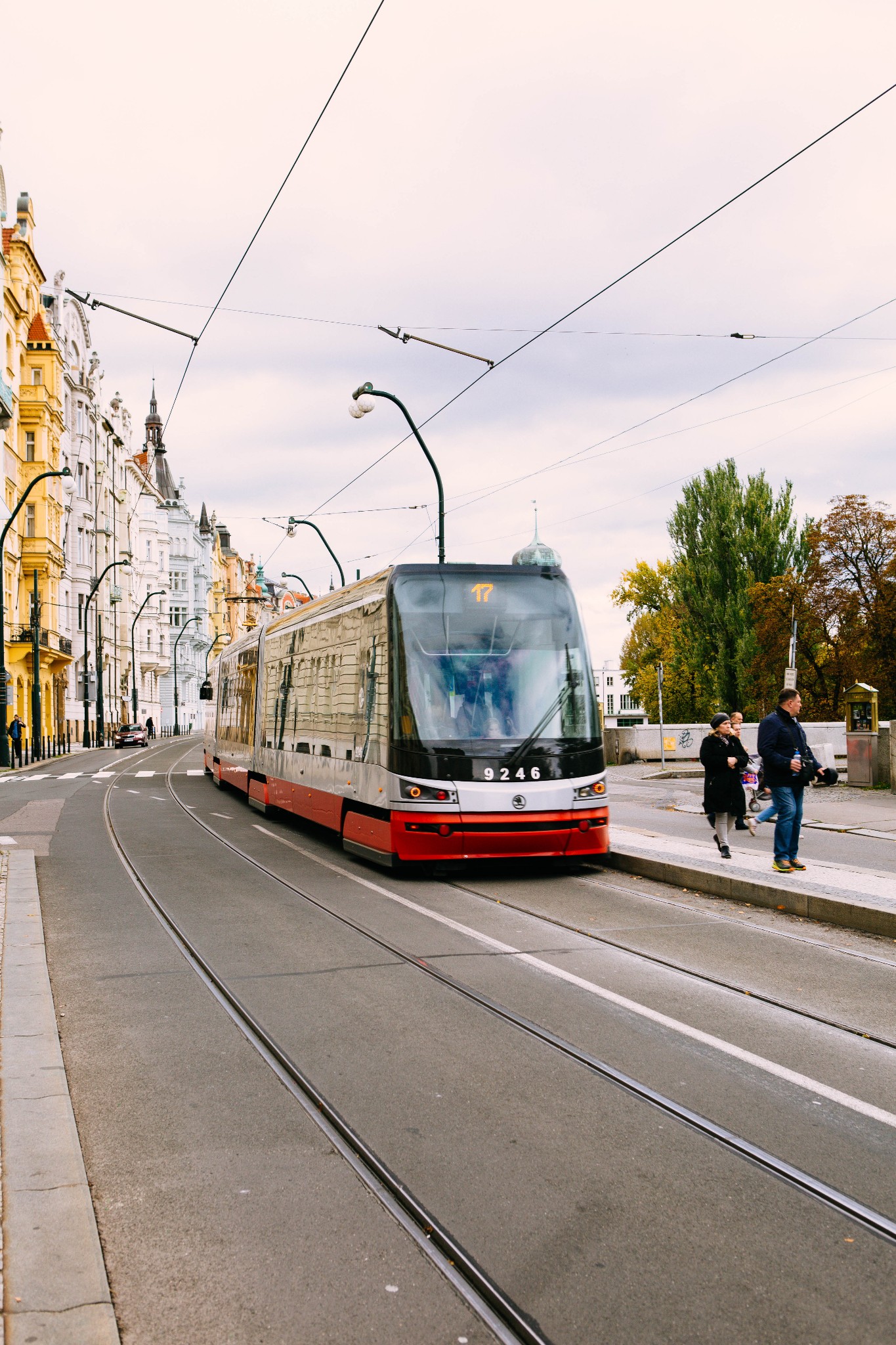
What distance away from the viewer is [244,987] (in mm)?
7297

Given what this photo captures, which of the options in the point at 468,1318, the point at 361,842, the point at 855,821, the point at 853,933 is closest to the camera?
the point at 468,1318

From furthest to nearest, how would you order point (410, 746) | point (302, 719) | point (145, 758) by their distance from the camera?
point (145, 758), point (302, 719), point (410, 746)

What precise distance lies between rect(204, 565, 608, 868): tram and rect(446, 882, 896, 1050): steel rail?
102cm

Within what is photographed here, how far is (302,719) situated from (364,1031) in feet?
34.5

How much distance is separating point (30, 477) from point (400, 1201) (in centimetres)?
6017

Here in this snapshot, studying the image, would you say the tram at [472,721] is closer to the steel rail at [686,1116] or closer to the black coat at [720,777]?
the black coat at [720,777]

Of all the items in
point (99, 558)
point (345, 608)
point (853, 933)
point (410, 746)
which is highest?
point (99, 558)

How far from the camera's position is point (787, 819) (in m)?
11.7

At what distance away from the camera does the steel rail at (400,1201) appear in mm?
3344

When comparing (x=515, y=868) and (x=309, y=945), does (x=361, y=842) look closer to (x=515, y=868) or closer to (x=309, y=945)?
(x=515, y=868)

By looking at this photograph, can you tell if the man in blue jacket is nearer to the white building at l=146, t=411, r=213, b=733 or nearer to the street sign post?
the street sign post

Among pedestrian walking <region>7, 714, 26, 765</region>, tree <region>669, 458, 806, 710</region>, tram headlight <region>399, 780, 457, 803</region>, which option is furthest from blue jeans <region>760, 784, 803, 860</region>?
tree <region>669, 458, 806, 710</region>

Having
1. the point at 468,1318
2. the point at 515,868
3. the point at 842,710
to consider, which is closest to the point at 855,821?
the point at 515,868

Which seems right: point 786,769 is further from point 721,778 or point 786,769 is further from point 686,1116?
point 686,1116
